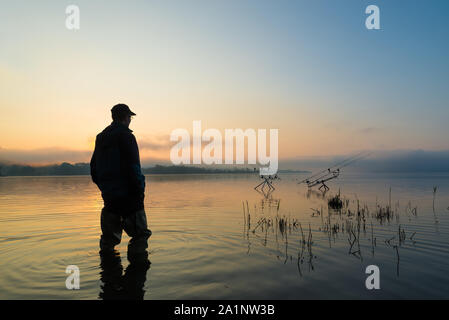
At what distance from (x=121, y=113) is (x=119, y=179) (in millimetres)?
1648

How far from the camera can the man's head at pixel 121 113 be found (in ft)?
23.3

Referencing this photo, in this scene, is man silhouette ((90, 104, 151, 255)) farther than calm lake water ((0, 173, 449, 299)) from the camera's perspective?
Yes

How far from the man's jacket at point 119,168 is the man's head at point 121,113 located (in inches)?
5.0

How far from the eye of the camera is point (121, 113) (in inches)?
Result: 280

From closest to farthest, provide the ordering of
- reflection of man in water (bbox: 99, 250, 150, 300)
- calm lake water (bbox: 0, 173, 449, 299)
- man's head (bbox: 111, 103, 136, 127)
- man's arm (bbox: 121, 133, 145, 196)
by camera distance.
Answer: reflection of man in water (bbox: 99, 250, 150, 300)
calm lake water (bbox: 0, 173, 449, 299)
man's arm (bbox: 121, 133, 145, 196)
man's head (bbox: 111, 103, 136, 127)

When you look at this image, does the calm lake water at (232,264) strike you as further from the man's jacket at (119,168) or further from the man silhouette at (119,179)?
the man's jacket at (119,168)

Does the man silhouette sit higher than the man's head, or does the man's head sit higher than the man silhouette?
the man's head

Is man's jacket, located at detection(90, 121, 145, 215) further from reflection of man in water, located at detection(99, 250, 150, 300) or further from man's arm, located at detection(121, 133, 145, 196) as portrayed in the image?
reflection of man in water, located at detection(99, 250, 150, 300)

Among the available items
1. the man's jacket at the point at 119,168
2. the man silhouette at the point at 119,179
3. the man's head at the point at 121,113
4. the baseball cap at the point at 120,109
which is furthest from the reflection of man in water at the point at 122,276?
the baseball cap at the point at 120,109

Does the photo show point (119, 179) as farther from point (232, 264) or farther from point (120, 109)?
point (232, 264)

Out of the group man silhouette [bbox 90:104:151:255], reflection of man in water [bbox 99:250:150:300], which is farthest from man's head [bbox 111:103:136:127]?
reflection of man in water [bbox 99:250:150:300]

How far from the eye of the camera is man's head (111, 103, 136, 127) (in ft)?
23.3

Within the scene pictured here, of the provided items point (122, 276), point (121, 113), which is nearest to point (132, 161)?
point (121, 113)
